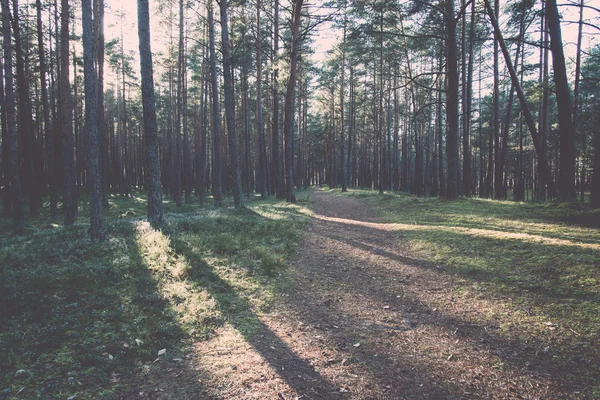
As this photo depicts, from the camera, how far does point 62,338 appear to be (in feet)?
12.2

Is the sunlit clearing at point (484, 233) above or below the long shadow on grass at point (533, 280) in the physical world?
above

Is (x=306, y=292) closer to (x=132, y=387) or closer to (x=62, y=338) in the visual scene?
(x=132, y=387)

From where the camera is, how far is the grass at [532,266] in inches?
147

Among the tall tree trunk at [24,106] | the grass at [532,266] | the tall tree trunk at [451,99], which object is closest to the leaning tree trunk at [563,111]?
the grass at [532,266]

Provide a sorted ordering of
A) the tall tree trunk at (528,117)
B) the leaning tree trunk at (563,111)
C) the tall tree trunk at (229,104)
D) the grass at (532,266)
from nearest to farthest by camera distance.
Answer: the grass at (532,266) → the leaning tree trunk at (563,111) → the tall tree trunk at (528,117) → the tall tree trunk at (229,104)

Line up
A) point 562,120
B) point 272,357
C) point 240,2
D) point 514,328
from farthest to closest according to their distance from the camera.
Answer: point 240,2 < point 562,120 < point 514,328 < point 272,357

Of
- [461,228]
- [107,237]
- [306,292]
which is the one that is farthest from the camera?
[461,228]

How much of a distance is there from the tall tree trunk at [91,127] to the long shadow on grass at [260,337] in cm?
312

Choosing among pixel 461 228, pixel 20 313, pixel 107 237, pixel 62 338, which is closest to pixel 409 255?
pixel 461 228

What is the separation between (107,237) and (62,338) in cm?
492

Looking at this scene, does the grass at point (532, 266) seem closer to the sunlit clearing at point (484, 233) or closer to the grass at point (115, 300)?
the sunlit clearing at point (484, 233)

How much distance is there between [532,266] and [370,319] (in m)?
3.29

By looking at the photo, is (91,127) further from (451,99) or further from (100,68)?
(451,99)

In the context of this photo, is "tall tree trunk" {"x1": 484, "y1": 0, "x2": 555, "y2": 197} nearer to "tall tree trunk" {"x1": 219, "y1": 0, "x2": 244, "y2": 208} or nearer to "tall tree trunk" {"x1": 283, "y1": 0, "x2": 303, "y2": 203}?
"tall tree trunk" {"x1": 283, "y1": 0, "x2": 303, "y2": 203}
